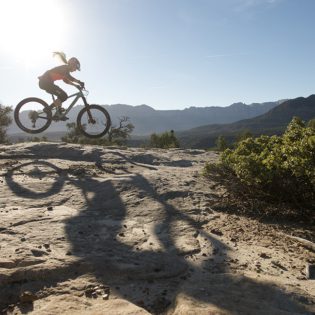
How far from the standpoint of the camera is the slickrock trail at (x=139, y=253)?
378cm

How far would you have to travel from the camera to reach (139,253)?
4941 mm

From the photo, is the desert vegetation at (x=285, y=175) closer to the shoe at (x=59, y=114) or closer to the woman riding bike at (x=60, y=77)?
the woman riding bike at (x=60, y=77)

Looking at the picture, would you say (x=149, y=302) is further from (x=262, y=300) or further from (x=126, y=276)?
(x=262, y=300)

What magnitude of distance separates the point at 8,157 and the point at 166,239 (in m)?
8.57

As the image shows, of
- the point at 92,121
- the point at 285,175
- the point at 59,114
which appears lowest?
the point at 285,175

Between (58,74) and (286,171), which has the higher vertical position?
(58,74)

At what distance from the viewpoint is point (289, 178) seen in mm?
7316

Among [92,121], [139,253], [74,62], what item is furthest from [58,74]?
[139,253]

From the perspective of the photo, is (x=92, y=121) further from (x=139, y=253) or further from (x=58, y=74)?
(x=139, y=253)

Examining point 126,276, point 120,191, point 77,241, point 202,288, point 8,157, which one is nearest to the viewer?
point 202,288

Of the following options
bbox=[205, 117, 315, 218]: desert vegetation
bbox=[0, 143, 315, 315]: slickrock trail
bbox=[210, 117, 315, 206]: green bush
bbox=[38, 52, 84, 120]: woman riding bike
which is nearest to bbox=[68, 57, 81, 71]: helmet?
bbox=[38, 52, 84, 120]: woman riding bike

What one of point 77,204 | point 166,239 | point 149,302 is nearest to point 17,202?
point 77,204

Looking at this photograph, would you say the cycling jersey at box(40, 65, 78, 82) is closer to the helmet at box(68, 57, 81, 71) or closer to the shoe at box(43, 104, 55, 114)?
the helmet at box(68, 57, 81, 71)

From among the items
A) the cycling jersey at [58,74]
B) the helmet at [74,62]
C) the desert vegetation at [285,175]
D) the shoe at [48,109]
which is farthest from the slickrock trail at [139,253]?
the shoe at [48,109]
